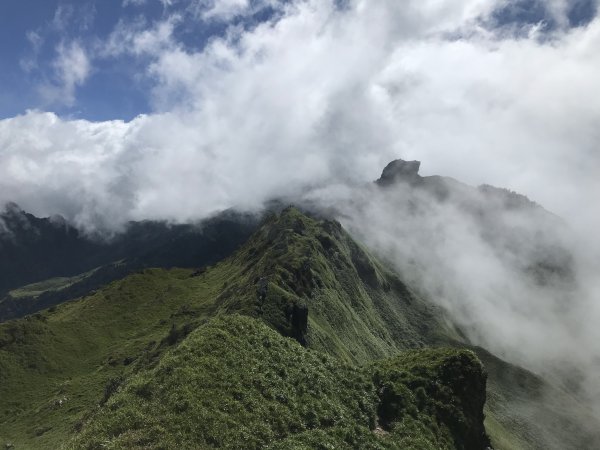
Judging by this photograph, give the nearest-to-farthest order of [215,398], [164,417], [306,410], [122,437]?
1. [122,437]
2. [164,417]
3. [215,398]
4. [306,410]

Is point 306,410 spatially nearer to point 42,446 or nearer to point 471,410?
point 471,410

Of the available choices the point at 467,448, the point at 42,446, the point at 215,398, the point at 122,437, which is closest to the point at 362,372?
the point at 467,448

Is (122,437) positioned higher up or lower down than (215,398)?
lower down

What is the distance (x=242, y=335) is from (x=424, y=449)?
895 inches

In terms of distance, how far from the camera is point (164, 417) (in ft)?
133

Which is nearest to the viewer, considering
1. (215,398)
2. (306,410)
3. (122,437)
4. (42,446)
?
(122,437)

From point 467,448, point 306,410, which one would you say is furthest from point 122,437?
point 467,448

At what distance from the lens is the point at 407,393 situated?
55562 mm

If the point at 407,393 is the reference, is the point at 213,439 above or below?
below

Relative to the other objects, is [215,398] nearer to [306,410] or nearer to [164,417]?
[164,417]

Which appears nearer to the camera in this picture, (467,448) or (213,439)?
(213,439)

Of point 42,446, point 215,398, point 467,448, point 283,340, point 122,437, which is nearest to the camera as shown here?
point 122,437

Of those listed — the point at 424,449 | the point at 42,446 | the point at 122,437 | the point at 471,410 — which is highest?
the point at 471,410

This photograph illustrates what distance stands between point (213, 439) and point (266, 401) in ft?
25.4
